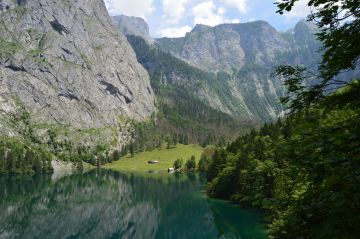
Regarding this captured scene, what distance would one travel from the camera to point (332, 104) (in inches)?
517

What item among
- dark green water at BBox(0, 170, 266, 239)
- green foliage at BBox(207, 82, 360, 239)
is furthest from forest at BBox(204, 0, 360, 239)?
dark green water at BBox(0, 170, 266, 239)

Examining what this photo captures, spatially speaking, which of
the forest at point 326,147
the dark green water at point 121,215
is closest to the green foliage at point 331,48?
the forest at point 326,147

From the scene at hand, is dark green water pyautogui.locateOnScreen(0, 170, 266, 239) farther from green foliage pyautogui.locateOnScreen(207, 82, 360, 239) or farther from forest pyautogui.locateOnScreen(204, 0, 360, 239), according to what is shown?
green foliage pyautogui.locateOnScreen(207, 82, 360, 239)

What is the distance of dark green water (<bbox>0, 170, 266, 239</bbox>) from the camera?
90.8 metres

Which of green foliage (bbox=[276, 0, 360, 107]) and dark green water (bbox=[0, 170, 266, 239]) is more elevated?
green foliage (bbox=[276, 0, 360, 107])

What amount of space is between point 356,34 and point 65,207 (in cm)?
13129

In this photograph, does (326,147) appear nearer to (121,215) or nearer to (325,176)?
(325,176)

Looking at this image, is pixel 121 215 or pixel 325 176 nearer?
pixel 325 176

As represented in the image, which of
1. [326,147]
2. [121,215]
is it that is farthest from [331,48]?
[121,215]

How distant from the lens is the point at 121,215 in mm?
119625

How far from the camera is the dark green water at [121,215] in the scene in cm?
9075

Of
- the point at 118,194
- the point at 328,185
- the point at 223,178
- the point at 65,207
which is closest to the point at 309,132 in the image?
the point at 328,185

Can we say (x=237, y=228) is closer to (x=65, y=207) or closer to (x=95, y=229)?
(x=95, y=229)

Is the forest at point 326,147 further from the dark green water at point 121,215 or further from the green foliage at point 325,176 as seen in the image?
the dark green water at point 121,215
